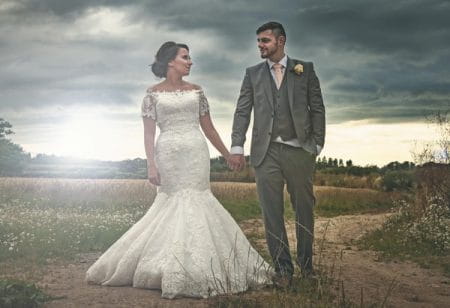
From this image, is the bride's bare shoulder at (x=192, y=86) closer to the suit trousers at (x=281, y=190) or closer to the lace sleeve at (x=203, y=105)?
the lace sleeve at (x=203, y=105)

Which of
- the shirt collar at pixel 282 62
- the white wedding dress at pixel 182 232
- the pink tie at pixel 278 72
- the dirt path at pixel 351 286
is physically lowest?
the dirt path at pixel 351 286

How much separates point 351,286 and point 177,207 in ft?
8.37

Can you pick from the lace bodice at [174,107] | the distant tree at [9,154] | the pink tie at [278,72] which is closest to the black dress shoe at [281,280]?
the lace bodice at [174,107]

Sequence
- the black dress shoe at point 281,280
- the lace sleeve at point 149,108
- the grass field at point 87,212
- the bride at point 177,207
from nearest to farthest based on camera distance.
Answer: the black dress shoe at point 281,280
the bride at point 177,207
the lace sleeve at point 149,108
the grass field at point 87,212

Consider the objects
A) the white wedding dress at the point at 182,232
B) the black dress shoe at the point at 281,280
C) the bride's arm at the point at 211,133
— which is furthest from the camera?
the bride's arm at the point at 211,133

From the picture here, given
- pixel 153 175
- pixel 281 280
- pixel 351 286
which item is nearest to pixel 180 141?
pixel 153 175

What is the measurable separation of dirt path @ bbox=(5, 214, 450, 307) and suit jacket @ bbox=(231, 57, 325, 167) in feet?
4.25

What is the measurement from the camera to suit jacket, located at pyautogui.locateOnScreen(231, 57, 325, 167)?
23.1ft

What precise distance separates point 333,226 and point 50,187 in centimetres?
1021

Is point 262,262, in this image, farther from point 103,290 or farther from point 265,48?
point 265,48

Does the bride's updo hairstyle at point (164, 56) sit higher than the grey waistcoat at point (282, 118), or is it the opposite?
the bride's updo hairstyle at point (164, 56)

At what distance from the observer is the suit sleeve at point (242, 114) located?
723 centimetres

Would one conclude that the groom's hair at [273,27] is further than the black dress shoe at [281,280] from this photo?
Yes

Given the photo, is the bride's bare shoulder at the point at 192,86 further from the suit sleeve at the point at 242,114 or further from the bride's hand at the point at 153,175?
the bride's hand at the point at 153,175
